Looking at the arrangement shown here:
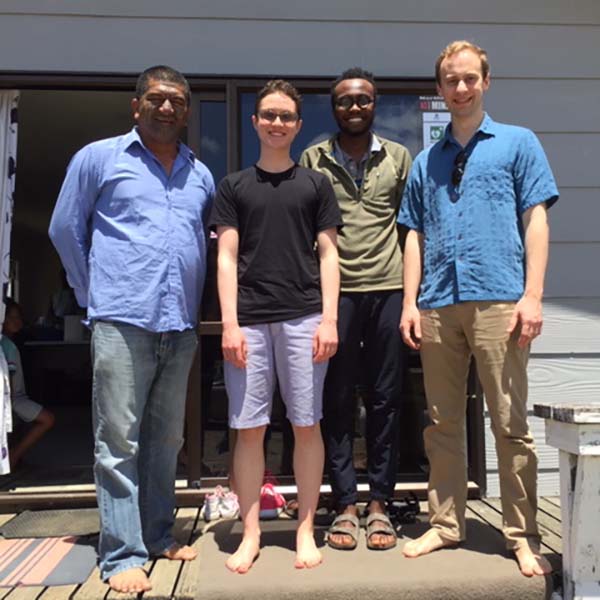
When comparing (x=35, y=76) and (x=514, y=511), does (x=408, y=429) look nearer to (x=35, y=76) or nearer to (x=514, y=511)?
(x=514, y=511)

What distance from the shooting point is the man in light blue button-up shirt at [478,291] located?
6.28 feet

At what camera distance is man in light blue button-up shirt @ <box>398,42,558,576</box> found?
6.28 feet

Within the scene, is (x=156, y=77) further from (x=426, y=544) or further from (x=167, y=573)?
(x=426, y=544)

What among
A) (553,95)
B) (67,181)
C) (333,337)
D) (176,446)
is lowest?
(176,446)

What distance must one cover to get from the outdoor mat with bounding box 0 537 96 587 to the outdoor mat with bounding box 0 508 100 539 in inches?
2.8

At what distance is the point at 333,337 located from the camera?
195 cm

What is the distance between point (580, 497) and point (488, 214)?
0.90 meters

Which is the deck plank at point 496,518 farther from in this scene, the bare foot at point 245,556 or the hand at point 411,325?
the bare foot at point 245,556

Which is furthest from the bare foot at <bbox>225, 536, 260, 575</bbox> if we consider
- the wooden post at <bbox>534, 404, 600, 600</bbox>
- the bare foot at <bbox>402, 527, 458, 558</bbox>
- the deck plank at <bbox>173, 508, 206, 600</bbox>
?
the wooden post at <bbox>534, 404, 600, 600</bbox>

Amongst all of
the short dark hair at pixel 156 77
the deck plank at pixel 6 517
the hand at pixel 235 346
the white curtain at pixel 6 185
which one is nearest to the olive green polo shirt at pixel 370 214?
the hand at pixel 235 346

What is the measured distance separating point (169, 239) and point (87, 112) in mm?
3059

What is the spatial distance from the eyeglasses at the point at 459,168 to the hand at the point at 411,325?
439 millimetres

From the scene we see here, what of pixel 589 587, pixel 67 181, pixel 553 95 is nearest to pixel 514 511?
pixel 589 587

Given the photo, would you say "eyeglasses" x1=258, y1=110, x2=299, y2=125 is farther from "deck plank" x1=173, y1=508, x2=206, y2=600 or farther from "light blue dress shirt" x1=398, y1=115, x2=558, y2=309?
"deck plank" x1=173, y1=508, x2=206, y2=600
